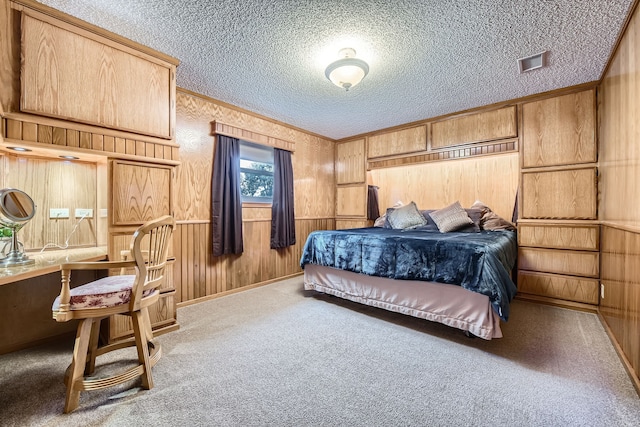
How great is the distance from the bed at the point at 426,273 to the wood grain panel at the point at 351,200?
1604 mm

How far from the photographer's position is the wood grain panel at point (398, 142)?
416 cm

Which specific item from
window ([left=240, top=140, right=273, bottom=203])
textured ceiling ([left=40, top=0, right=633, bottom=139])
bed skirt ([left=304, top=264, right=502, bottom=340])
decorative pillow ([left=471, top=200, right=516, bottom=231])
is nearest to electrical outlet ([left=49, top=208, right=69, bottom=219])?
textured ceiling ([left=40, top=0, right=633, bottom=139])

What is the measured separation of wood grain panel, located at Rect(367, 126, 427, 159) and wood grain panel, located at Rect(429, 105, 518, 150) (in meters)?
0.17

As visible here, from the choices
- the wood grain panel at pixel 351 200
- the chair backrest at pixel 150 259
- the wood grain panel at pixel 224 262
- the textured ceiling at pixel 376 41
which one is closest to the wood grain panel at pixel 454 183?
the wood grain panel at pixel 351 200

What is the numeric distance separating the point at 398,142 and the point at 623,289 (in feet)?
10.4

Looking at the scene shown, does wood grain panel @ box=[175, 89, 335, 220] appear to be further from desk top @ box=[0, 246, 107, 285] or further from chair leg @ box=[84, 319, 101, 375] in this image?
chair leg @ box=[84, 319, 101, 375]

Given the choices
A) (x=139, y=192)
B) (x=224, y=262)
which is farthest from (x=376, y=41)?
(x=224, y=262)

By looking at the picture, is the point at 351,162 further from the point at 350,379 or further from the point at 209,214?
the point at 350,379

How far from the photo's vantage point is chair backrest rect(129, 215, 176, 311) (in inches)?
60.2

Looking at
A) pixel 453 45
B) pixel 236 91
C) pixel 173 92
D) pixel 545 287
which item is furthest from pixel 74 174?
pixel 545 287

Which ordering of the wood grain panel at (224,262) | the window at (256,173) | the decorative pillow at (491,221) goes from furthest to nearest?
the window at (256,173) < the decorative pillow at (491,221) < the wood grain panel at (224,262)

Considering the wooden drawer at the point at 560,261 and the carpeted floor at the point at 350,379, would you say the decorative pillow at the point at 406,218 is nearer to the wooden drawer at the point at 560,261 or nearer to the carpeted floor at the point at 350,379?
the wooden drawer at the point at 560,261


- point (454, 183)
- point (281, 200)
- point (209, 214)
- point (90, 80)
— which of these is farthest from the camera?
point (454, 183)

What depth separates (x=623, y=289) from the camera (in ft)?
6.30
